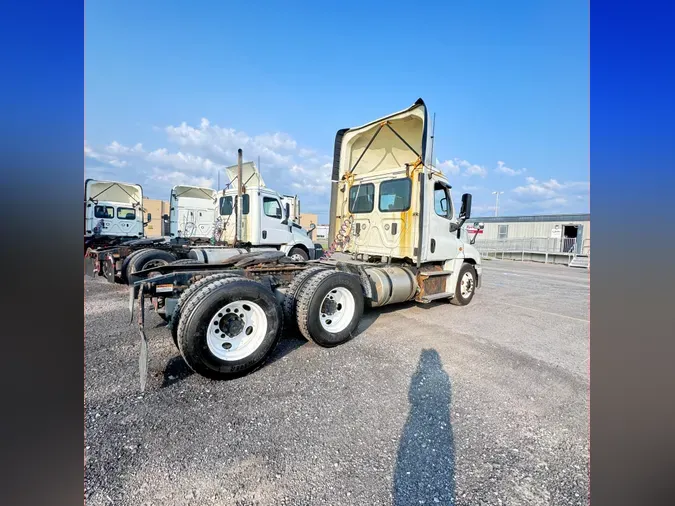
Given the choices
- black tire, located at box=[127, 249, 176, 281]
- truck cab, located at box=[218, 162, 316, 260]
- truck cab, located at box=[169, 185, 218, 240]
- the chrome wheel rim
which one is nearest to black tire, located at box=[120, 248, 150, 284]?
black tire, located at box=[127, 249, 176, 281]

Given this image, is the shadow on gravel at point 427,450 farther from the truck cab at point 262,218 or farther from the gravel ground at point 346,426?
the truck cab at point 262,218

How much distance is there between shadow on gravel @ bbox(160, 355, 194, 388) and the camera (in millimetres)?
3439

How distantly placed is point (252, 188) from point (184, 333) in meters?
7.20

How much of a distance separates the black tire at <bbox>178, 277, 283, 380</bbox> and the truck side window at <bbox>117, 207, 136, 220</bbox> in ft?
44.7

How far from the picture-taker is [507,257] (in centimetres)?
Result: 2664

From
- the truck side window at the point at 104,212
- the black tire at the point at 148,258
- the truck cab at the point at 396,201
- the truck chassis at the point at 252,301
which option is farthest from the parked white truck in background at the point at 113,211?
the truck chassis at the point at 252,301

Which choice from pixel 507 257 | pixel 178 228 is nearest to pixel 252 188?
pixel 178 228

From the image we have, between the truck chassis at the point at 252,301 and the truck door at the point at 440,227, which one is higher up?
the truck door at the point at 440,227

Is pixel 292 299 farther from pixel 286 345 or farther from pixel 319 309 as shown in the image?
pixel 286 345

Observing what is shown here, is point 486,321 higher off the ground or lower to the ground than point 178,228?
lower

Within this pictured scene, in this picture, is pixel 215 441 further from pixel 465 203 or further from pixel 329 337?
pixel 465 203

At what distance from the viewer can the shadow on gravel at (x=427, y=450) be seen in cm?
212

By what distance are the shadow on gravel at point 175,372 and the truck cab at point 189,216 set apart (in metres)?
10.3

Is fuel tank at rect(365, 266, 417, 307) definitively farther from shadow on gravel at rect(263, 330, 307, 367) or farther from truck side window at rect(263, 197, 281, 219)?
truck side window at rect(263, 197, 281, 219)
